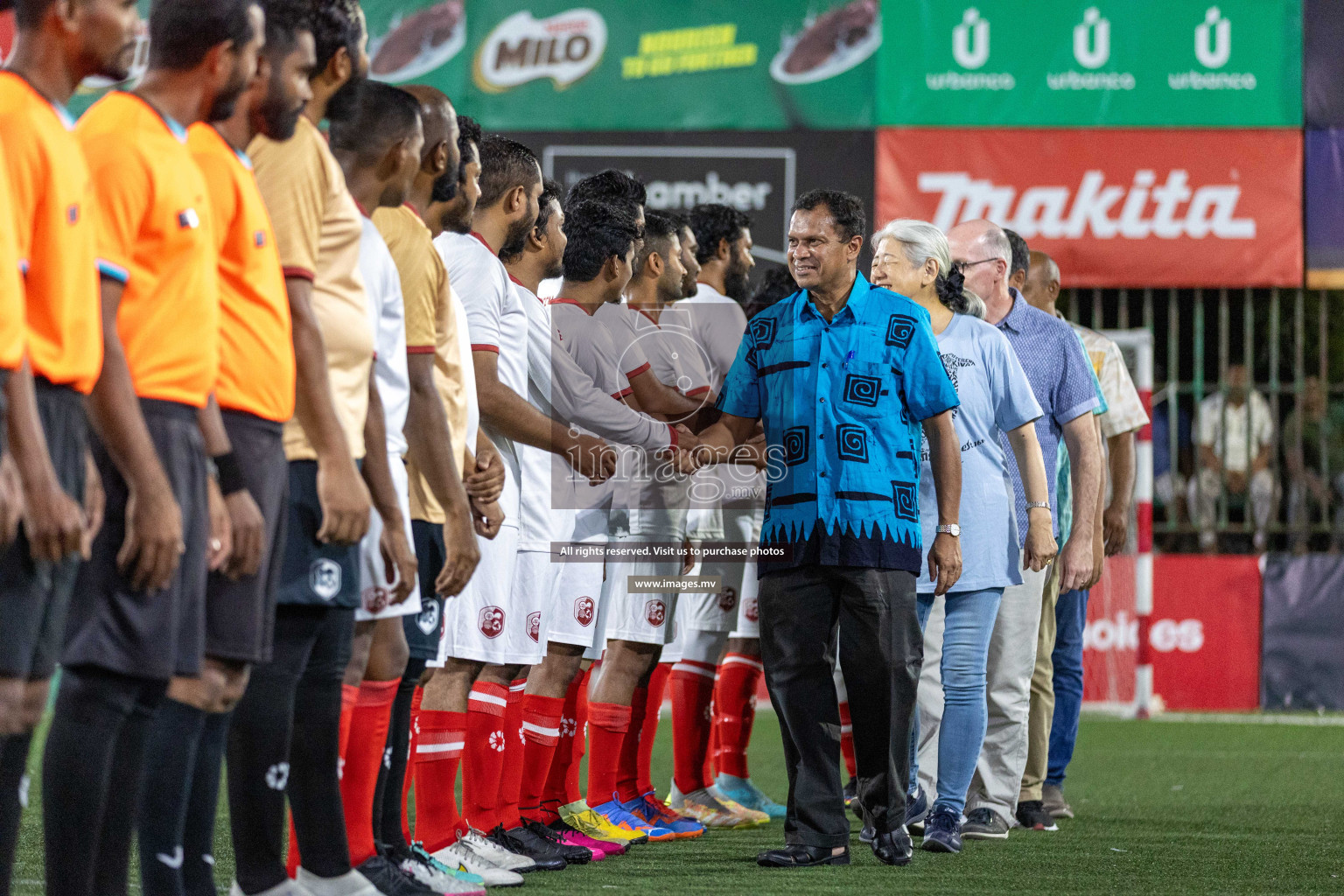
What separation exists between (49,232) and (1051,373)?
4.17m

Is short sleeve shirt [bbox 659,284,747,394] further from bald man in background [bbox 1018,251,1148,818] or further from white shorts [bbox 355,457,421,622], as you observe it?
white shorts [bbox 355,457,421,622]

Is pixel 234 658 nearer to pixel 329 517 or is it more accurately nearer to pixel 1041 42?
pixel 329 517

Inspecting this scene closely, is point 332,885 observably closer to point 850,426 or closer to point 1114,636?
point 850,426

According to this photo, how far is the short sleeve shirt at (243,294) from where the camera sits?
2988 millimetres

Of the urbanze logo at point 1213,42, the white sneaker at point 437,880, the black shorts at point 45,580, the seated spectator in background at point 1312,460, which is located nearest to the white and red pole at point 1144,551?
the seated spectator in background at point 1312,460

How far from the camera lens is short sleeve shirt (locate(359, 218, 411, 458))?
3.59 m

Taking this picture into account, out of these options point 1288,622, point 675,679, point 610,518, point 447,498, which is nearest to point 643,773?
point 675,679

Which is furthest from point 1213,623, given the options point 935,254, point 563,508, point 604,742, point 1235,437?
point 563,508

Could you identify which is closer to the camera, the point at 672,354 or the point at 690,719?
the point at 672,354

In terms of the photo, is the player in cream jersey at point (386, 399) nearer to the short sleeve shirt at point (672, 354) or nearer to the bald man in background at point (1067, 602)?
the short sleeve shirt at point (672, 354)

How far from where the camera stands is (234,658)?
2.97 metres

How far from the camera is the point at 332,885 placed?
340 centimetres

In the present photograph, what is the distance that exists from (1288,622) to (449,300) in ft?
28.0

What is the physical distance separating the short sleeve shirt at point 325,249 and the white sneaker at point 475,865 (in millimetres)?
1369
